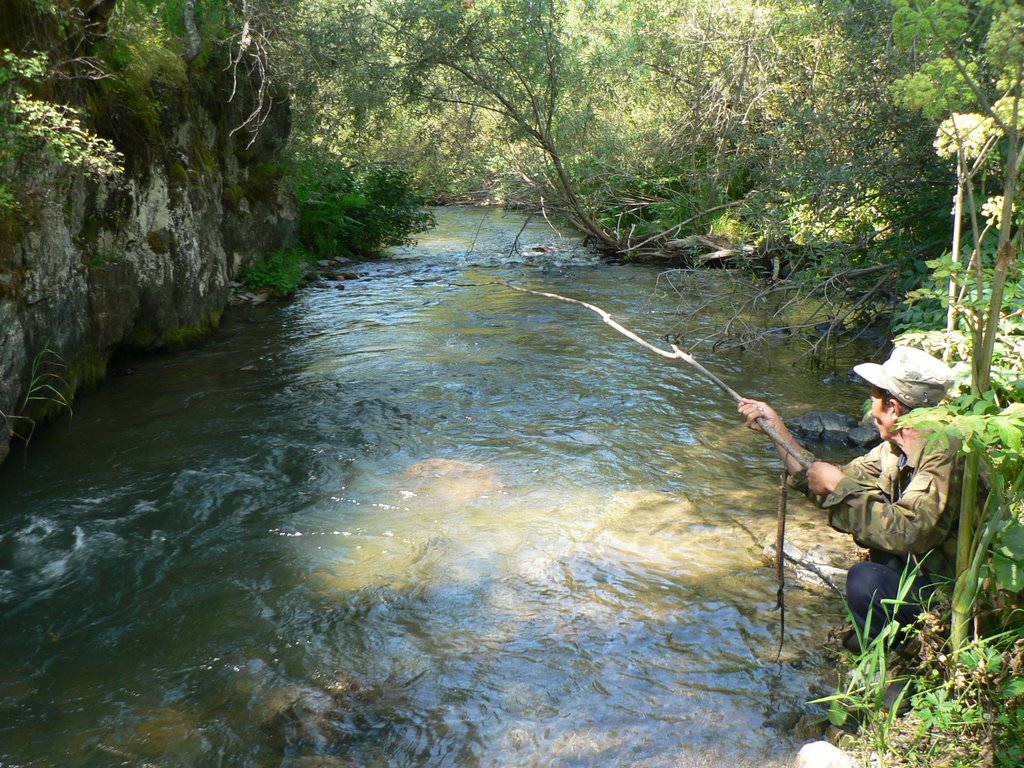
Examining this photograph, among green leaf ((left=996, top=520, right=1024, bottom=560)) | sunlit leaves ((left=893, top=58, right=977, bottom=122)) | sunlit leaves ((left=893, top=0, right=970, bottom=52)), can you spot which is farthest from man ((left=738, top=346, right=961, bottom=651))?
sunlit leaves ((left=893, top=0, right=970, bottom=52))

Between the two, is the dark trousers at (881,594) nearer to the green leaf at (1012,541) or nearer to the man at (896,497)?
the man at (896,497)

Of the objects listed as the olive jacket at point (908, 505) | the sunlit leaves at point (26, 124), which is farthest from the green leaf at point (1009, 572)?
the sunlit leaves at point (26, 124)

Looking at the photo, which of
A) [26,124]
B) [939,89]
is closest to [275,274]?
[26,124]

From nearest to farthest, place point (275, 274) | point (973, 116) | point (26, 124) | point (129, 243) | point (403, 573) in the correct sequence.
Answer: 1. point (973, 116)
2. point (403, 573)
3. point (26, 124)
4. point (129, 243)
5. point (275, 274)

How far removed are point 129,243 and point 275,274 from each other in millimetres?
4809

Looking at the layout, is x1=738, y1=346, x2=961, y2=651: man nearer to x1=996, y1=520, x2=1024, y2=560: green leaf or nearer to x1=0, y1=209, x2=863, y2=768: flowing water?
x1=996, y1=520, x2=1024, y2=560: green leaf

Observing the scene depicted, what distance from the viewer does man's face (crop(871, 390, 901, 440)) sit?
3266 millimetres

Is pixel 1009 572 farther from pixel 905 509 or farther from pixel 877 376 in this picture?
pixel 877 376

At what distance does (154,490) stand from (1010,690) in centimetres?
536

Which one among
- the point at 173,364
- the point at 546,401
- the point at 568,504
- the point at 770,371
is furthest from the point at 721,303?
the point at 173,364

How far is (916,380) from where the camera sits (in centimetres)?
315

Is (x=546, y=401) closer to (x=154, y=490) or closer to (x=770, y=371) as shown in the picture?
(x=770, y=371)

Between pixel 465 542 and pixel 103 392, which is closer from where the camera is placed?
pixel 465 542

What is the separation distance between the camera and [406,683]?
12.7ft
